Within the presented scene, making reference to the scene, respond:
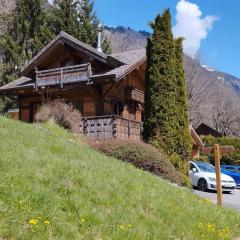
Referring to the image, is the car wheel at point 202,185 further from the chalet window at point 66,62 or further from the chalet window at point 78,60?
the chalet window at point 66,62

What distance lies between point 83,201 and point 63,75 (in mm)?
22868

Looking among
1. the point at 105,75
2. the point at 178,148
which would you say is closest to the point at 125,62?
the point at 105,75

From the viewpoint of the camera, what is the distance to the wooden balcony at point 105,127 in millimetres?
24328

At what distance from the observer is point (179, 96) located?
20.9 meters

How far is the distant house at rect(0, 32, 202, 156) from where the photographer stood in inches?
1117

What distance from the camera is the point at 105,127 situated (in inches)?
966

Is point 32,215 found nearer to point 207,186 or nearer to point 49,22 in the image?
point 207,186

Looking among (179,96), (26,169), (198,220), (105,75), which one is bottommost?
(198,220)

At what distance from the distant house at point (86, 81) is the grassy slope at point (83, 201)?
14.8 metres

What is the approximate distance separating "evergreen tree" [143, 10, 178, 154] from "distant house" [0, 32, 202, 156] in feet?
16.6

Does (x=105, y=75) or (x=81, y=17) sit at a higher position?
(x=81, y=17)

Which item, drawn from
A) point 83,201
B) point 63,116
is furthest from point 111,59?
point 83,201

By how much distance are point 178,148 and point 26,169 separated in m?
12.2

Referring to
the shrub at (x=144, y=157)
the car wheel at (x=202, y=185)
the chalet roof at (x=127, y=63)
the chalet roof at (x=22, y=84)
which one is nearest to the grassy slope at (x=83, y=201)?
the shrub at (x=144, y=157)
